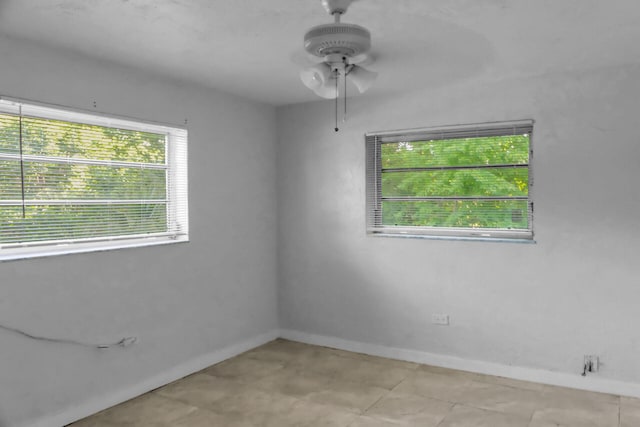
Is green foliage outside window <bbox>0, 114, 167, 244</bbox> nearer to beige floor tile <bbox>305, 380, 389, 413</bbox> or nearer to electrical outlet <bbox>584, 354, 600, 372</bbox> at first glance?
beige floor tile <bbox>305, 380, 389, 413</bbox>

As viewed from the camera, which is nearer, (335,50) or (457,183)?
(335,50)

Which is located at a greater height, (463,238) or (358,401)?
(463,238)

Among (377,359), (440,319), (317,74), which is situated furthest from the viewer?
(377,359)

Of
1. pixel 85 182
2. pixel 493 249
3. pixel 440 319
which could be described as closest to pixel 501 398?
pixel 440 319

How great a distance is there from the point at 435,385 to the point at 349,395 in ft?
2.16

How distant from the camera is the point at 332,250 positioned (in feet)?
14.8

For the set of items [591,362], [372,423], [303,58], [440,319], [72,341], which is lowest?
[372,423]

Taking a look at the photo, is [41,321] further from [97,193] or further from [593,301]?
[593,301]

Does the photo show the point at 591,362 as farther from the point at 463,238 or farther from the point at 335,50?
the point at 335,50

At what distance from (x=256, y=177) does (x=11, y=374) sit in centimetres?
243

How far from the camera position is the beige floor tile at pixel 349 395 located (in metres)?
3.32

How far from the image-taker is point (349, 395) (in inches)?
137

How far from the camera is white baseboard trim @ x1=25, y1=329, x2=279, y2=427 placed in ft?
9.76

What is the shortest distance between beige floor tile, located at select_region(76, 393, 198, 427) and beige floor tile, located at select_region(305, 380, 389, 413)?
2.83 feet
